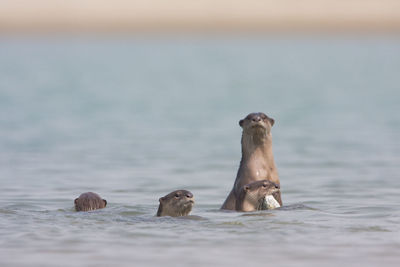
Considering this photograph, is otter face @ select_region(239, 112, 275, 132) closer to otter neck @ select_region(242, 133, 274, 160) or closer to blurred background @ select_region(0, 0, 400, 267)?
otter neck @ select_region(242, 133, 274, 160)

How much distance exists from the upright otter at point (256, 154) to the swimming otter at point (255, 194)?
535 millimetres

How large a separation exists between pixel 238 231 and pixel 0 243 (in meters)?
2.56

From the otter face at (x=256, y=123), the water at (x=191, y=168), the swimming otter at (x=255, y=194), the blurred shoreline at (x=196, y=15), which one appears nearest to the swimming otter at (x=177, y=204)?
the water at (x=191, y=168)

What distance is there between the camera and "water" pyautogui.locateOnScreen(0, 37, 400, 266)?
10.5 metres

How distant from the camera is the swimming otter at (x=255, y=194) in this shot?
12648 millimetres

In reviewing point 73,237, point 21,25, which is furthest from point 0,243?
point 21,25

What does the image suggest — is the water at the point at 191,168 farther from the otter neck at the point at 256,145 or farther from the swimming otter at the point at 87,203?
the otter neck at the point at 256,145

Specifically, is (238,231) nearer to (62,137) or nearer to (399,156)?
(399,156)

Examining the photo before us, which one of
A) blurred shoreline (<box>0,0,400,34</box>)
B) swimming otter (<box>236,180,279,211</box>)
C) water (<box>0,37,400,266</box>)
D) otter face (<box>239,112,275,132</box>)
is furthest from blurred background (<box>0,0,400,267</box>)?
blurred shoreline (<box>0,0,400,34</box>)

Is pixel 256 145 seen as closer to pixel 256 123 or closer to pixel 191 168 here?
pixel 256 123

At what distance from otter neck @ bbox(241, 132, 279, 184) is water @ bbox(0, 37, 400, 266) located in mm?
546

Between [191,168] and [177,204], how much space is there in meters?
6.41

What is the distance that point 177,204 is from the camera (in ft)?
41.2

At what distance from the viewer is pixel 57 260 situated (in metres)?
9.86
